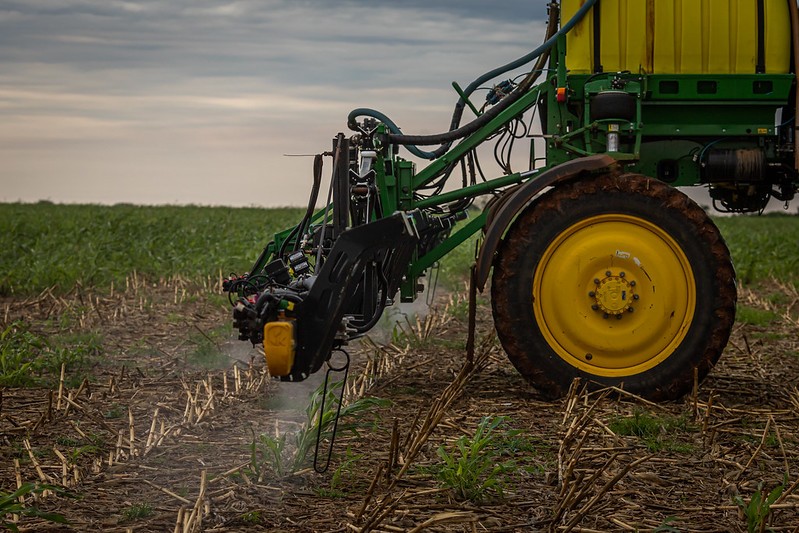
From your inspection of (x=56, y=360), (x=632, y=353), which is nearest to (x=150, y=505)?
(x=632, y=353)

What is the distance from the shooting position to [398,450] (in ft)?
16.8

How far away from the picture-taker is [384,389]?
24.8ft

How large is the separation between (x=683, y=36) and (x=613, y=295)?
6.60 ft

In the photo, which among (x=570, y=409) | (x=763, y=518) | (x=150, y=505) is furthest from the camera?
(x=570, y=409)

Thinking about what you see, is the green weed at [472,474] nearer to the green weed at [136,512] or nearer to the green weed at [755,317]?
the green weed at [136,512]

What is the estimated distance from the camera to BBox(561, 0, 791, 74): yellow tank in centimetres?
750

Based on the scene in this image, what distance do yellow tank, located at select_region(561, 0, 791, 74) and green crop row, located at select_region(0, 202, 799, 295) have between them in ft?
25.1

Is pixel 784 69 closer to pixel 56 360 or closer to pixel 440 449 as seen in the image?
pixel 440 449

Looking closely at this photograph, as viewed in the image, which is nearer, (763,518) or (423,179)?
(763,518)

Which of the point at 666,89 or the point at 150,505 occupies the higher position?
the point at 666,89

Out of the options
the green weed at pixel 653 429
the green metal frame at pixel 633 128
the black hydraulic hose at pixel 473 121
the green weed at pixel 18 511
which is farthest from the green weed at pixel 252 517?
the black hydraulic hose at pixel 473 121

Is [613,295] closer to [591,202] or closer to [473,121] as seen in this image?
[591,202]

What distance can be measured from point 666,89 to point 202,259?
374 inches

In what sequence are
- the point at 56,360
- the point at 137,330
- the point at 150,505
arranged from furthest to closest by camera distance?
the point at 137,330
the point at 56,360
the point at 150,505
